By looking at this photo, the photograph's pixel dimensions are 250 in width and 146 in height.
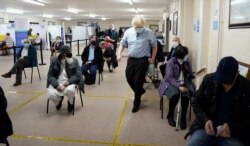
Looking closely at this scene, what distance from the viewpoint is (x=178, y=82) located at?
3348mm

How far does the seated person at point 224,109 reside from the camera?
5.83 ft

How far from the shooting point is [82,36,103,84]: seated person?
5.82 meters

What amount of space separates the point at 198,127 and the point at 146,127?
138 centimetres

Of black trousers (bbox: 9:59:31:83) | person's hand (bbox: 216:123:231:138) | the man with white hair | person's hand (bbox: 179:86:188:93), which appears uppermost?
the man with white hair

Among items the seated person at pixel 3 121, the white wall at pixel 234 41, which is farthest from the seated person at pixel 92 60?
the seated person at pixel 3 121

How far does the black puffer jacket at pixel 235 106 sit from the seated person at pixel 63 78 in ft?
7.22

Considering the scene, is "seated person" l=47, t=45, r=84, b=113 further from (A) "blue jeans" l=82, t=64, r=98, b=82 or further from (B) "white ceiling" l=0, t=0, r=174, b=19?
(B) "white ceiling" l=0, t=0, r=174, b=19

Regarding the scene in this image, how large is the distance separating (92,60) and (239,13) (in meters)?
3.79

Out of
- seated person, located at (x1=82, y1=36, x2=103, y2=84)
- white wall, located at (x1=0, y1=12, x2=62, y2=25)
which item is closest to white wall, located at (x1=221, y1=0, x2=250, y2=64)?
seated person, located at (x1=82, y1=36, x2=103, y2=84)

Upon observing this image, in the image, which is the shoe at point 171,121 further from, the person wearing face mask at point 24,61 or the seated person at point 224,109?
the person wearing face mask at point 24,61

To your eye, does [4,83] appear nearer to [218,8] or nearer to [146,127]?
[146,127]

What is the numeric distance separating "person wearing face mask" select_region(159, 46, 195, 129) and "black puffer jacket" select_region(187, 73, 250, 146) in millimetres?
1267

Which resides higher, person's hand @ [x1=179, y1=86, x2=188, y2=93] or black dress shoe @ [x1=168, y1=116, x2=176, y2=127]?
person's hand @ [x1=179, y1=86, x2=188, y2=93]

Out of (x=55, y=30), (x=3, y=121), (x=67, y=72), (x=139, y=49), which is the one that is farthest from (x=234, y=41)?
(x=55, y=30)
